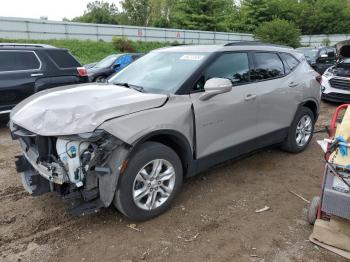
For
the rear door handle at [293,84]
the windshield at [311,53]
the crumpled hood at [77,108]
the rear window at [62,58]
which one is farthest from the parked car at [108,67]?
the crumpled hood at [77,108]

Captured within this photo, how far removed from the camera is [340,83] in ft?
32.2

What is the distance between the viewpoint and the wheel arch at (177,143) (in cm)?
350

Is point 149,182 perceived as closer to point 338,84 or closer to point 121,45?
point 338,84

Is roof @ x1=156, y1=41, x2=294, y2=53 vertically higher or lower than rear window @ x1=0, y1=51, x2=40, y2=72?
higher

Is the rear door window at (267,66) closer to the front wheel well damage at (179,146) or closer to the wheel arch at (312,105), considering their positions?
the wheel arch at (312,105)

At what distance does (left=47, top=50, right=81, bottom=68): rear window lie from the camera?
7.68 m

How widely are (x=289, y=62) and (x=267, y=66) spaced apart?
2.16ft

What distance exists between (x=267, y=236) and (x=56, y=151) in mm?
2182

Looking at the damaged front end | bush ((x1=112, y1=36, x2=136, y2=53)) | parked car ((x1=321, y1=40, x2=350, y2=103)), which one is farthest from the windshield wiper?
bush ((x1=112, y1=36, x2=136, y2=53))

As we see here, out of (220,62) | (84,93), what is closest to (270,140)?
(220,62)

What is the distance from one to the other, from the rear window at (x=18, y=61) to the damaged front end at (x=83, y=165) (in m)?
4.47

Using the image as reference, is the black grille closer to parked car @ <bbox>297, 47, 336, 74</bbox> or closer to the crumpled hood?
parked car @ <bbox>297, 47, 336, 74</bbox>

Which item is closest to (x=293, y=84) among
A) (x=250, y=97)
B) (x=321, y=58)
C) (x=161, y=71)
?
(x=250, y=97)

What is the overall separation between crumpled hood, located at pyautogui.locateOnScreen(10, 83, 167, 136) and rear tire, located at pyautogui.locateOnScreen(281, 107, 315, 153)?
2.68 meters
